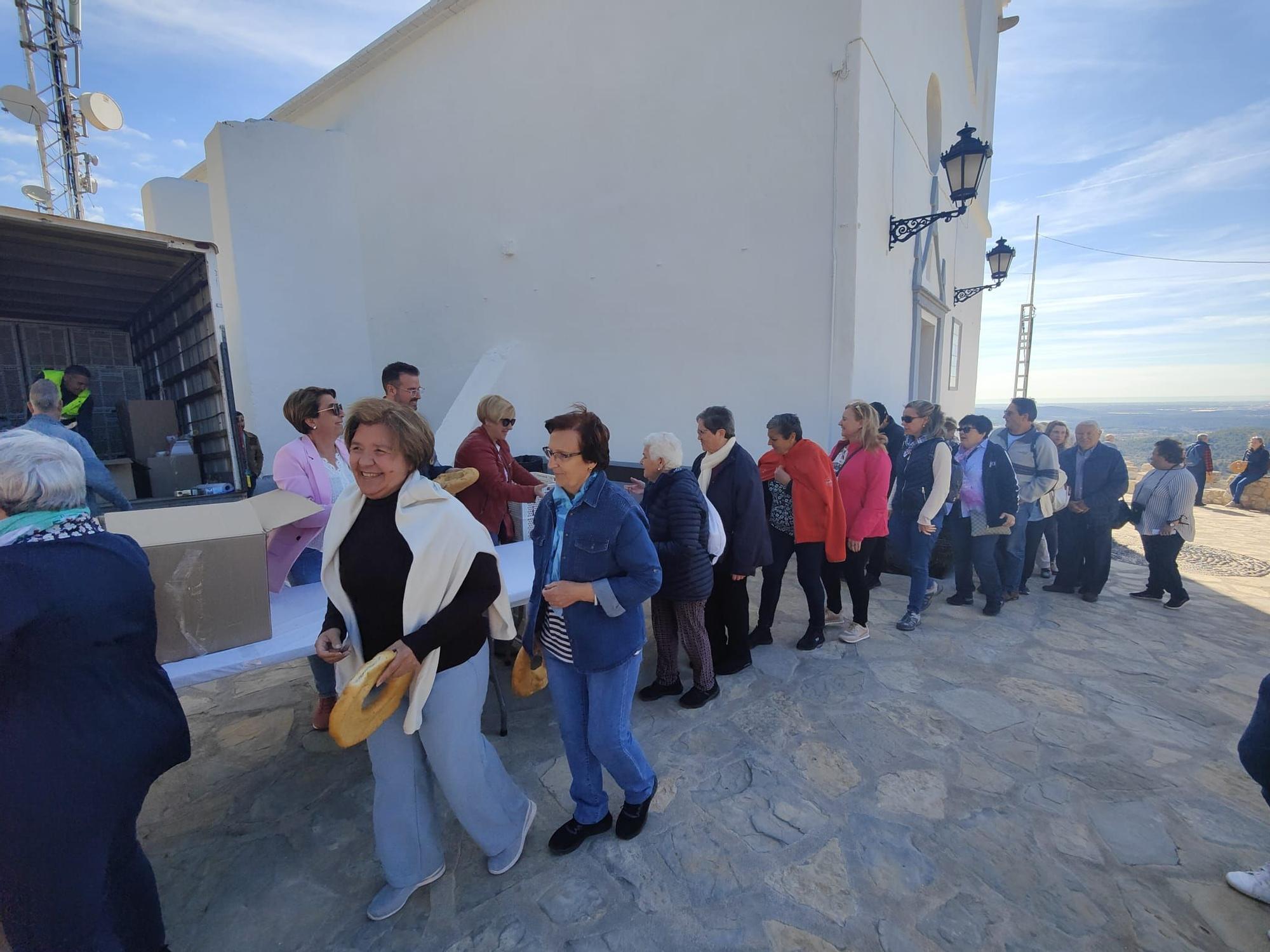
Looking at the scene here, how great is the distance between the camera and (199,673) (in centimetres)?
207

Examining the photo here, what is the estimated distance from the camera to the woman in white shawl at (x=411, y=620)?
1830 millimetres

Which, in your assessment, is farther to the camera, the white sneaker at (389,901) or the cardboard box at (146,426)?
the cardboard box at (146,426)

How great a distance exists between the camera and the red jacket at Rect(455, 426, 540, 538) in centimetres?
353

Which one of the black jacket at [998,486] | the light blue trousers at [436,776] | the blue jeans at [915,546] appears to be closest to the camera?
the light blue trousers at [436,776]

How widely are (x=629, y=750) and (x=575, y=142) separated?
7473 mm

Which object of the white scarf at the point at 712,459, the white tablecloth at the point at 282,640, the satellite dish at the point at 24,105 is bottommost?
the white tablecloth at the point at 282,640

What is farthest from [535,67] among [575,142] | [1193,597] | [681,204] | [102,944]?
[1193,597]

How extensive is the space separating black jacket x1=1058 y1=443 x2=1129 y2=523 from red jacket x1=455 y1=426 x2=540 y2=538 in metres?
5.43

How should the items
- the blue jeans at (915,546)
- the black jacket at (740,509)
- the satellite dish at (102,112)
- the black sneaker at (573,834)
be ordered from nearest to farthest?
the black sneaker at (573,834), the black jacket at (740,509), the blue jeans at (915,546), the satellite dish at (102,112)

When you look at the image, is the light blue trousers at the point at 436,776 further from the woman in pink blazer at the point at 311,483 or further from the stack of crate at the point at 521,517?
the stack of crate at the point at 521,517

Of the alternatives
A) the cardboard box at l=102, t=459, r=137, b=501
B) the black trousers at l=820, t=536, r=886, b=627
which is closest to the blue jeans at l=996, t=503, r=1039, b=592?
the black trousers at l=820, t=536, r=886, b=627

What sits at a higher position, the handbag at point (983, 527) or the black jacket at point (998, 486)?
the black jacket at point (998, 486)

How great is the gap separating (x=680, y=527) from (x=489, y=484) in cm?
134

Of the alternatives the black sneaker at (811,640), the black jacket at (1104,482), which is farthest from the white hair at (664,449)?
the black jacket at (1104,482)
